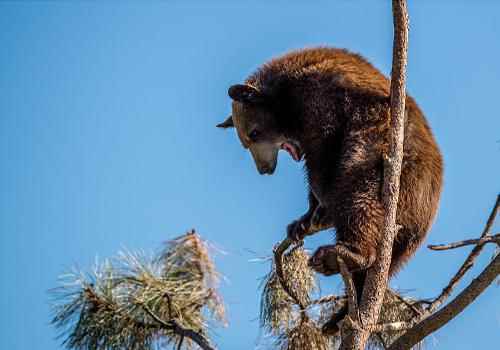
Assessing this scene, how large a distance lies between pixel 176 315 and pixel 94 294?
0.49 metres

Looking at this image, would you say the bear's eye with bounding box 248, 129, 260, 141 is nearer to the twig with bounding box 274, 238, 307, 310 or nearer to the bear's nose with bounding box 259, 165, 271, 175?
the bear's nose with bounding box 259, 165, 271, 175

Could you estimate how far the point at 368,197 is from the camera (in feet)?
12.2

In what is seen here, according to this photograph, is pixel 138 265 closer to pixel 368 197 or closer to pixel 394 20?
pixel 368 197

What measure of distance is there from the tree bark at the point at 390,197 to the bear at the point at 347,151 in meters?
0.19

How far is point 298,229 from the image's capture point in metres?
4.44

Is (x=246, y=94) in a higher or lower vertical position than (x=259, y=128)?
higher

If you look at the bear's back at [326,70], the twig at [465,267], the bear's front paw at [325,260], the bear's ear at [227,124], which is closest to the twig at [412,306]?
the twig at [465,267]

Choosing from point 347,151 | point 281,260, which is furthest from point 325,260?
point 347,151

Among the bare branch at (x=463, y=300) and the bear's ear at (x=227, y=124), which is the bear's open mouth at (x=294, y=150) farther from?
the bare branch at (x=463, y=300)

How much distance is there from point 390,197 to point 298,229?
114 cm

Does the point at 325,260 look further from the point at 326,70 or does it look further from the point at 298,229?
the point at 326,70

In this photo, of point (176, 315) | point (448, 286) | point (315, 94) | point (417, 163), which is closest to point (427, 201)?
point (417, 163)

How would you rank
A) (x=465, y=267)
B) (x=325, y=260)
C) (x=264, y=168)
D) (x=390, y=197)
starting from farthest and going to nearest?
(x=264, y=168), (x=325, y=260), (x=465, y=267), (x=390, y=197)

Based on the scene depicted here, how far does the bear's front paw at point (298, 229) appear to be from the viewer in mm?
4374
